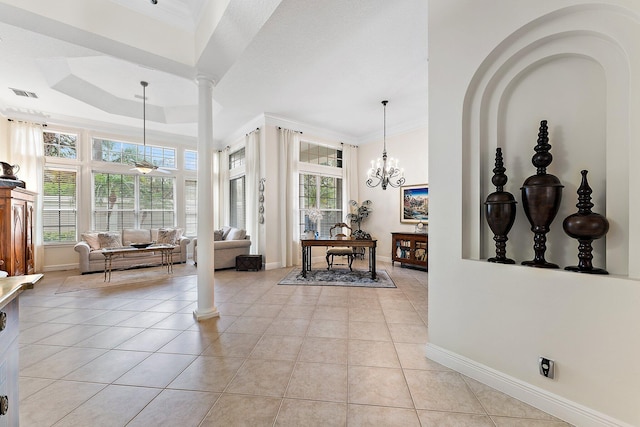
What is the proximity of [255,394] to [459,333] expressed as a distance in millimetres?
1542

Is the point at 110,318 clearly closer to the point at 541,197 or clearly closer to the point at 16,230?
the point at 16,230

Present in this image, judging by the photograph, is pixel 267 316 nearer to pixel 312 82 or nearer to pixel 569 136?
pixel 569 136

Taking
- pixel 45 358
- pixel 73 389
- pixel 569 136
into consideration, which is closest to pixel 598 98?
pixel 569 136

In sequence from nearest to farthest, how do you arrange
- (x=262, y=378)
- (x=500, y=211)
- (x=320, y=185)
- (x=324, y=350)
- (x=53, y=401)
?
(x=53, y=401)
(x=500, y=211)
(x=262, y=378)
(x=324, y=350)
(x=320, y=185)

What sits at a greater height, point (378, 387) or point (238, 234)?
point (238, 234)

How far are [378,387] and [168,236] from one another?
6452mm

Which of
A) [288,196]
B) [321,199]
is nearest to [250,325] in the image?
[288,196]

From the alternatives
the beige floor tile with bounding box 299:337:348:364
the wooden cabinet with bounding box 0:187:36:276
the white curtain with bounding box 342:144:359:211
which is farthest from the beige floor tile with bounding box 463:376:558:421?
the wooden cabinet with bounding box 0:187:36:276

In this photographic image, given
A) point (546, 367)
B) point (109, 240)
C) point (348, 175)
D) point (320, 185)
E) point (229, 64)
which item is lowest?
point (546, 367)

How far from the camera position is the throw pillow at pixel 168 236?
6574mm

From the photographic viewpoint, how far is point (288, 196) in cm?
604

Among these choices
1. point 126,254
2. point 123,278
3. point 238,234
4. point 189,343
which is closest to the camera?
point 189,343

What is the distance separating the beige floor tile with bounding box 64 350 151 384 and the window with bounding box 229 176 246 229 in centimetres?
464

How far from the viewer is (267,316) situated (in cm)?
306
